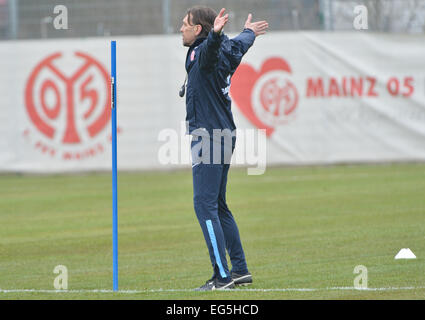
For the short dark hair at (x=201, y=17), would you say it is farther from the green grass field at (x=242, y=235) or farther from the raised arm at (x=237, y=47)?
the green grass field at (x=242, y=235)

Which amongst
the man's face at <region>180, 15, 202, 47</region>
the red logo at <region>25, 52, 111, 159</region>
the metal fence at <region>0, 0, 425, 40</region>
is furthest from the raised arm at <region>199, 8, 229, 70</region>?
the metal fence at <region>0, 0, 425, 40</region>

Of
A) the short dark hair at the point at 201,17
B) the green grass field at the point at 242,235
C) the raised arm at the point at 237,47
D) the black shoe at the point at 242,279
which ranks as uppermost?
the short dark hair at the point at 201,17

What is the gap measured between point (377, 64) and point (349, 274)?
1291 cm

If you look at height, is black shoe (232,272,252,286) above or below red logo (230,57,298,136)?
below

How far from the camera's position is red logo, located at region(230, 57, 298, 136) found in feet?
65.5

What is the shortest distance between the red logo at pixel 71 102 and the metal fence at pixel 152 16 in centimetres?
89

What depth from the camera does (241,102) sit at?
20.1 m

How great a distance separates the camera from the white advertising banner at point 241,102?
1981 cm

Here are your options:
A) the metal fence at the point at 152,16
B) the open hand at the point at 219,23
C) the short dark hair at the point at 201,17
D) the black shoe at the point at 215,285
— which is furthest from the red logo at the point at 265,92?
the open hand at the point at 219,23

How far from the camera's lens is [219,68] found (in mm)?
7117

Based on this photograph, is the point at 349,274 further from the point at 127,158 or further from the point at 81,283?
the point at 127,158

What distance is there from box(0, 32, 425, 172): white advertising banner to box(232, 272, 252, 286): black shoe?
12.0 meters

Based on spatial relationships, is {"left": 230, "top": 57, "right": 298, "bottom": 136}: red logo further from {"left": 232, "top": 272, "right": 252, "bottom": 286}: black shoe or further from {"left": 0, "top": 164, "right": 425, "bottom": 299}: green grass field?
{"left": 232, "top": 272, "right": 252, "bottom": 286}: black shoe
